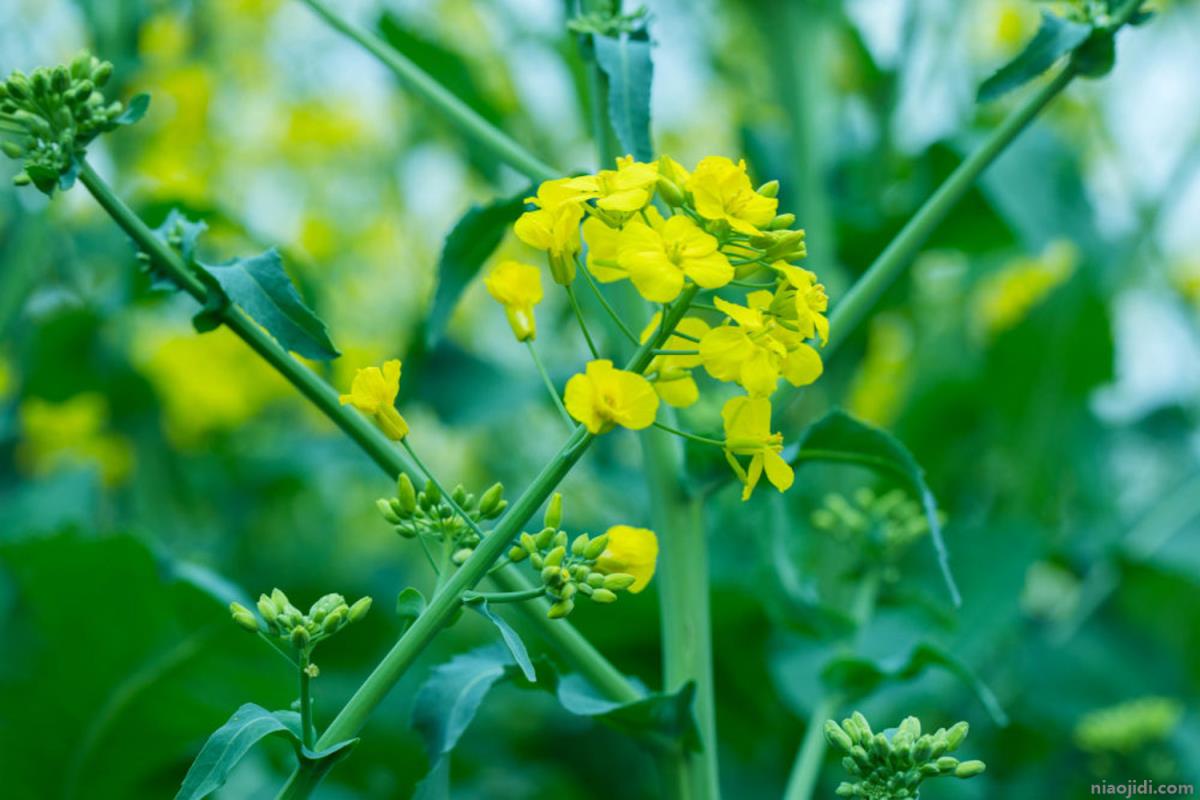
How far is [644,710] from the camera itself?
2.39ft

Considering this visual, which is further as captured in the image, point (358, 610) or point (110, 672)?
point (110, 672)

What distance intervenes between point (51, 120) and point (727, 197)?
1.27 ft

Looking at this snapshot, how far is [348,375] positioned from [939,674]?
39.0 inches

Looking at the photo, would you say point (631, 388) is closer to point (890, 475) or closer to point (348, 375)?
point (890, 475)

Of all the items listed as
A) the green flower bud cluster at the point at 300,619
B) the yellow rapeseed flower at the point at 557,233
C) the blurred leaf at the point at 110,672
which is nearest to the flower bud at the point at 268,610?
the green flower bud cluster at the point at 300,619

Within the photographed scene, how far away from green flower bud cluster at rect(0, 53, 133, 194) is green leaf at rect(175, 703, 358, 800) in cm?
31

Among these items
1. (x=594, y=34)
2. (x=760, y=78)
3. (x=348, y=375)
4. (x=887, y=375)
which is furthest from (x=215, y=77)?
(x=594, y=34)

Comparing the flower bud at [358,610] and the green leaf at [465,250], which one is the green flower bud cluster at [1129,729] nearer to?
the green leaf at [465,250]

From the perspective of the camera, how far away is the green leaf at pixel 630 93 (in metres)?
0.75

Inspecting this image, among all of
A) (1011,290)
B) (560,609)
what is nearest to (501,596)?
(560,609)

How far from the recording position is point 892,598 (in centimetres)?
109

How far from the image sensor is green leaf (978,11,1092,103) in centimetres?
79

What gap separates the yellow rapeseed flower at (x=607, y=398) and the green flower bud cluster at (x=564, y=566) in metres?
0.06

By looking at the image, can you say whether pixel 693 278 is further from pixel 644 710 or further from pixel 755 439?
pixel 644 710
